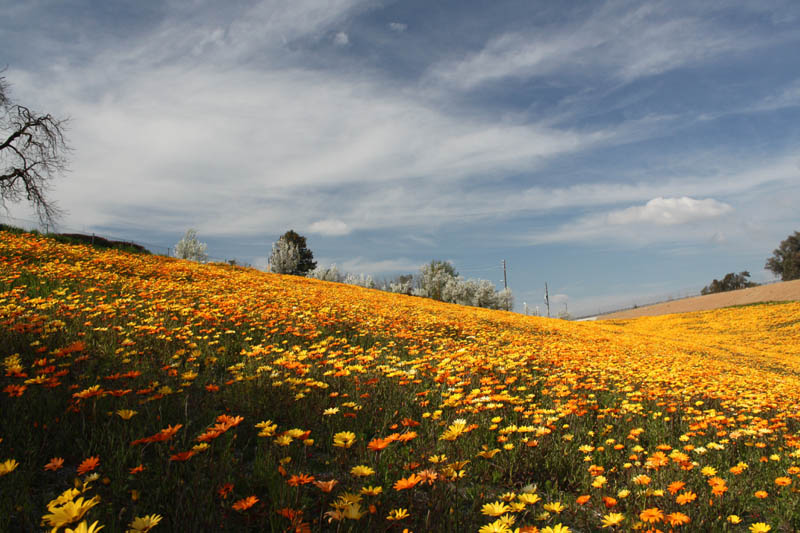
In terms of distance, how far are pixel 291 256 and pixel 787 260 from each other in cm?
9877

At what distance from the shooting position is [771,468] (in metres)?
4.39

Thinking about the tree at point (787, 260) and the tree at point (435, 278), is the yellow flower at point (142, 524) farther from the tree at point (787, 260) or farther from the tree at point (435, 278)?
the tree at point (787, 260)

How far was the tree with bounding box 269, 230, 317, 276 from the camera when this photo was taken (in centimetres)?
5441

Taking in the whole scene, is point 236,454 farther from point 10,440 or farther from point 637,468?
point 637,468

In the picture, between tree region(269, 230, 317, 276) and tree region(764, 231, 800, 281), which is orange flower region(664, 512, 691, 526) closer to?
tree region(269, 230, 317, 276)

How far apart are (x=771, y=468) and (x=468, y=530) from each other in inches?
149

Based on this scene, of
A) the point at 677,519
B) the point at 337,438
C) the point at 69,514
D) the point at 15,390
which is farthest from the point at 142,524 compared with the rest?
the point at 677,519

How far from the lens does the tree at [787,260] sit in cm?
8625

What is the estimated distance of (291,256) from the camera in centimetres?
5481

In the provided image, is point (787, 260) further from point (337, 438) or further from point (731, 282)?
point (337, 438)

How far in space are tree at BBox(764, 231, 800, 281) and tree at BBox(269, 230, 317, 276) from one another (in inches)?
3631

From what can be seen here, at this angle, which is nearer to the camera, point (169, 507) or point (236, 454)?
point (169, 507)

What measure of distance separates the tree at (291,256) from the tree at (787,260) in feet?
303

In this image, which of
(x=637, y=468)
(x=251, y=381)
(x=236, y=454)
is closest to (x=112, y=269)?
(x=251, y=381)
